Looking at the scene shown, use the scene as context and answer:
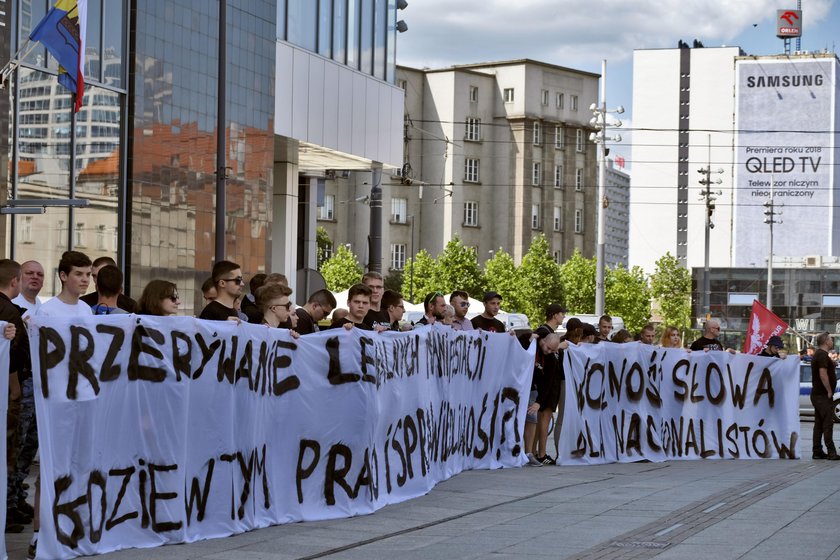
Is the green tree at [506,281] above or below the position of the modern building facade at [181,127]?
below

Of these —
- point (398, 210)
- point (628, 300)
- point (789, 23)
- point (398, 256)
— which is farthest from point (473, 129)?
point (789, 23)

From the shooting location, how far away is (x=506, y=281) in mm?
92625

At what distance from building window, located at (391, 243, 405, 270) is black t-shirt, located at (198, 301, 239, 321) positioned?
313ft

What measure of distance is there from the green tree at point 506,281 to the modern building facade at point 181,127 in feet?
186

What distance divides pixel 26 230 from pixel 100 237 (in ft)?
9.02

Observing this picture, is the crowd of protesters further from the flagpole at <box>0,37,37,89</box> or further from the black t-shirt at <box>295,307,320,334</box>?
the flagpole at <box>0,37,37,89</box>

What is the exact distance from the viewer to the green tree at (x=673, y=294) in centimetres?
9606

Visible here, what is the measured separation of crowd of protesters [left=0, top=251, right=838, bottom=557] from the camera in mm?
9016

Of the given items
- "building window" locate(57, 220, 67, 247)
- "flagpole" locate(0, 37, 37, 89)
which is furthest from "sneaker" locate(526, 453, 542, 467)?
"building window" locate(57, 220, 67, 247)

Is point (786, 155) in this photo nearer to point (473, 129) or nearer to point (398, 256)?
point (473, 129)

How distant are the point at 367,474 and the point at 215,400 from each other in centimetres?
197

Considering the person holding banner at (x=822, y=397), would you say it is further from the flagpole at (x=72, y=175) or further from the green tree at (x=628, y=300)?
the green tree at (x=628, y=300)

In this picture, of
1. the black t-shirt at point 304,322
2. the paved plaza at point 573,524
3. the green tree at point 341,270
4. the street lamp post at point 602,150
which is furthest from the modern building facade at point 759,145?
the black t-shirt at point 304,322

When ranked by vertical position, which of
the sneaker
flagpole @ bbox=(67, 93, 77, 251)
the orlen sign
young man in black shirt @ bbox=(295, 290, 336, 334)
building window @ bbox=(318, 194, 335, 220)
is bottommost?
the sneaker
